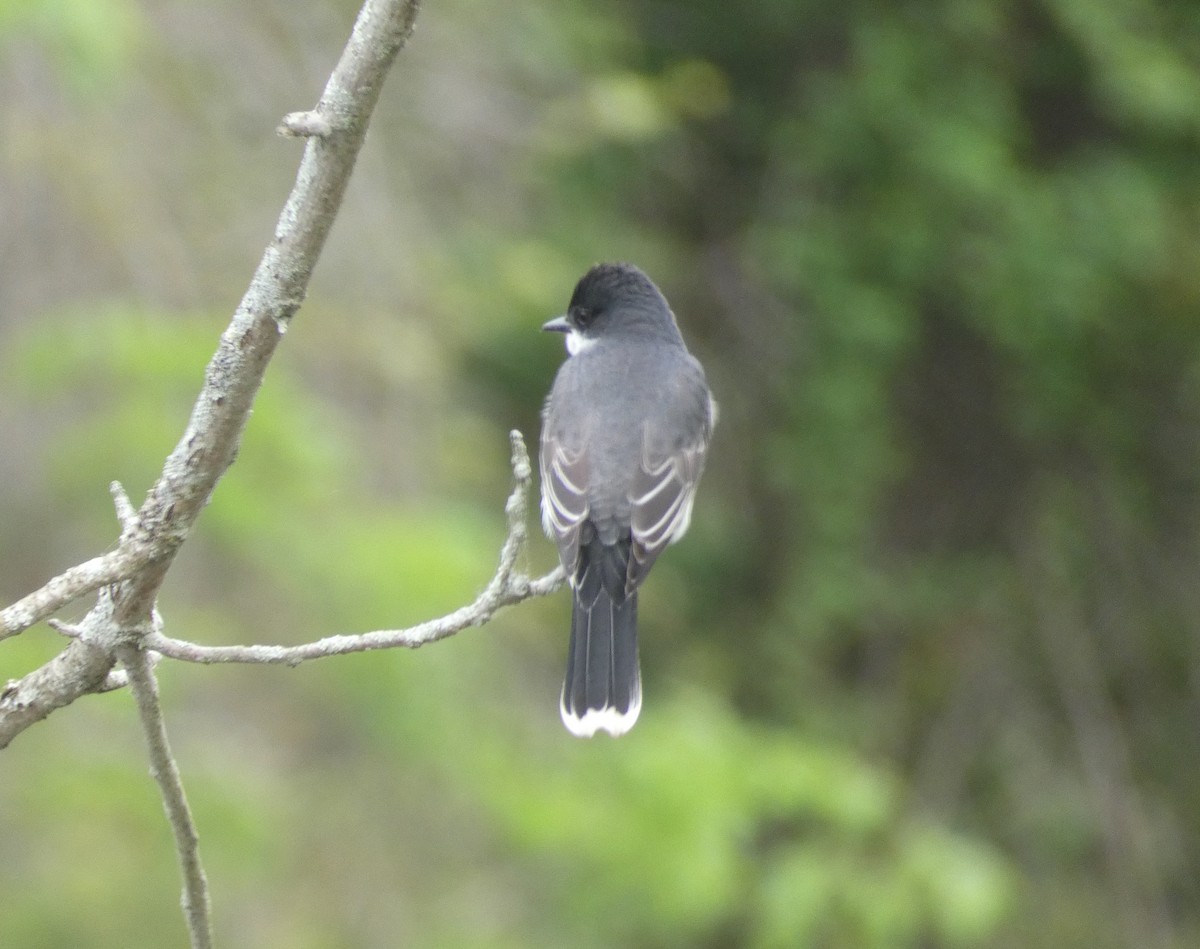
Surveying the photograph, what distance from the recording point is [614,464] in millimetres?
4035

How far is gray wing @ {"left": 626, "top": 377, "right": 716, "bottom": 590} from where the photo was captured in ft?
12.8

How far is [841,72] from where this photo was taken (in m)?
8.20

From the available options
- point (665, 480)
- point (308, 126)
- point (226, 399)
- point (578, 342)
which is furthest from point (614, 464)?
point (308, 126)

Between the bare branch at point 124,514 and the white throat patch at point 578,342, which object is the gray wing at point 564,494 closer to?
the white throat patch at point 578,342

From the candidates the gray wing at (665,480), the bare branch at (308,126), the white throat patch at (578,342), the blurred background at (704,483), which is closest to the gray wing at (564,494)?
the gray wing at (665,480)

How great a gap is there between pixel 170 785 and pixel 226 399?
504mm

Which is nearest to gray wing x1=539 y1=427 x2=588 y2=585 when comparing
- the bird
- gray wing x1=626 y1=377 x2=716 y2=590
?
the bird

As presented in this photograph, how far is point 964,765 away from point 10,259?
606 centimetres

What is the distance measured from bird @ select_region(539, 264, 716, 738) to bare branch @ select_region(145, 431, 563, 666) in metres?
0.88

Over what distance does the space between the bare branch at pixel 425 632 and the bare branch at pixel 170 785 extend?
0.04 meters

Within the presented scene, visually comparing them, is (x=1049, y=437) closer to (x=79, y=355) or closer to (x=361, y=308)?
(x=361, y=308)

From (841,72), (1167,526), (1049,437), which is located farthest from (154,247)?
(1167,526)

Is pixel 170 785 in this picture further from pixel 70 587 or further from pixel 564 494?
pixel 564 494

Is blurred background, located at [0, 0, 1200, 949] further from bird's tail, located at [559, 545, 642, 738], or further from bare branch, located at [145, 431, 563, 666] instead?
bare branch, located at [145, 431, 563, 666]
